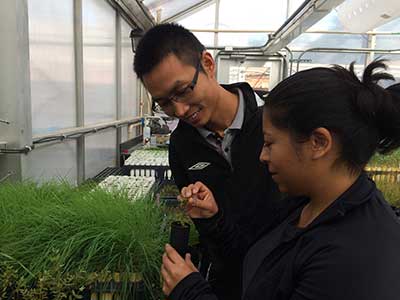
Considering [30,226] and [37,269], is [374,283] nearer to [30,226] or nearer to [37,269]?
[37,269]

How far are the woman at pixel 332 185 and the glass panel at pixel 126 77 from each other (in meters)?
3.82

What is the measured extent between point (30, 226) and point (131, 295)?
1.19ft

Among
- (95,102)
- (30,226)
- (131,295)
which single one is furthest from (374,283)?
(95,102)

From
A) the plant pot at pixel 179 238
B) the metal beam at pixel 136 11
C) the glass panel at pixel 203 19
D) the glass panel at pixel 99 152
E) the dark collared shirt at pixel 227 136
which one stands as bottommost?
the glass panel at pixel 99 152

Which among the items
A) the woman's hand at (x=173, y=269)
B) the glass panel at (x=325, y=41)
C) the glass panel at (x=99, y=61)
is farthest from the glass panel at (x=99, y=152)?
the glass panel at (x=325, y=41)

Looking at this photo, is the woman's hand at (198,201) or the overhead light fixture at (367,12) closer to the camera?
the woman's hand at (198,201)

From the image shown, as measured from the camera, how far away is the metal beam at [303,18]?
9.38 feet

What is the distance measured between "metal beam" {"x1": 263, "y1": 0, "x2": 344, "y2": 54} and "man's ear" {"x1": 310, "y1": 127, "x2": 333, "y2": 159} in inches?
101

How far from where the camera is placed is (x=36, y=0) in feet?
6.30

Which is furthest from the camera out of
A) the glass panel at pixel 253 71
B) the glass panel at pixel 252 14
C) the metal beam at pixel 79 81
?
the glass panel at pixel 252 14

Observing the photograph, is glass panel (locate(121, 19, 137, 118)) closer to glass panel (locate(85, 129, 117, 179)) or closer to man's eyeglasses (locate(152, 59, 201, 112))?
glass panel (locate(85, 129, 117, 179))

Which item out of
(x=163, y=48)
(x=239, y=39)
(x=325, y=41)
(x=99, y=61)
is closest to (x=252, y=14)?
(x=239, y=39)

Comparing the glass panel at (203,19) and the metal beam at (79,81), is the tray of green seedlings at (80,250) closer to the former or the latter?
the metal beam at (79,81)

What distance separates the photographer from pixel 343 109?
58cm
